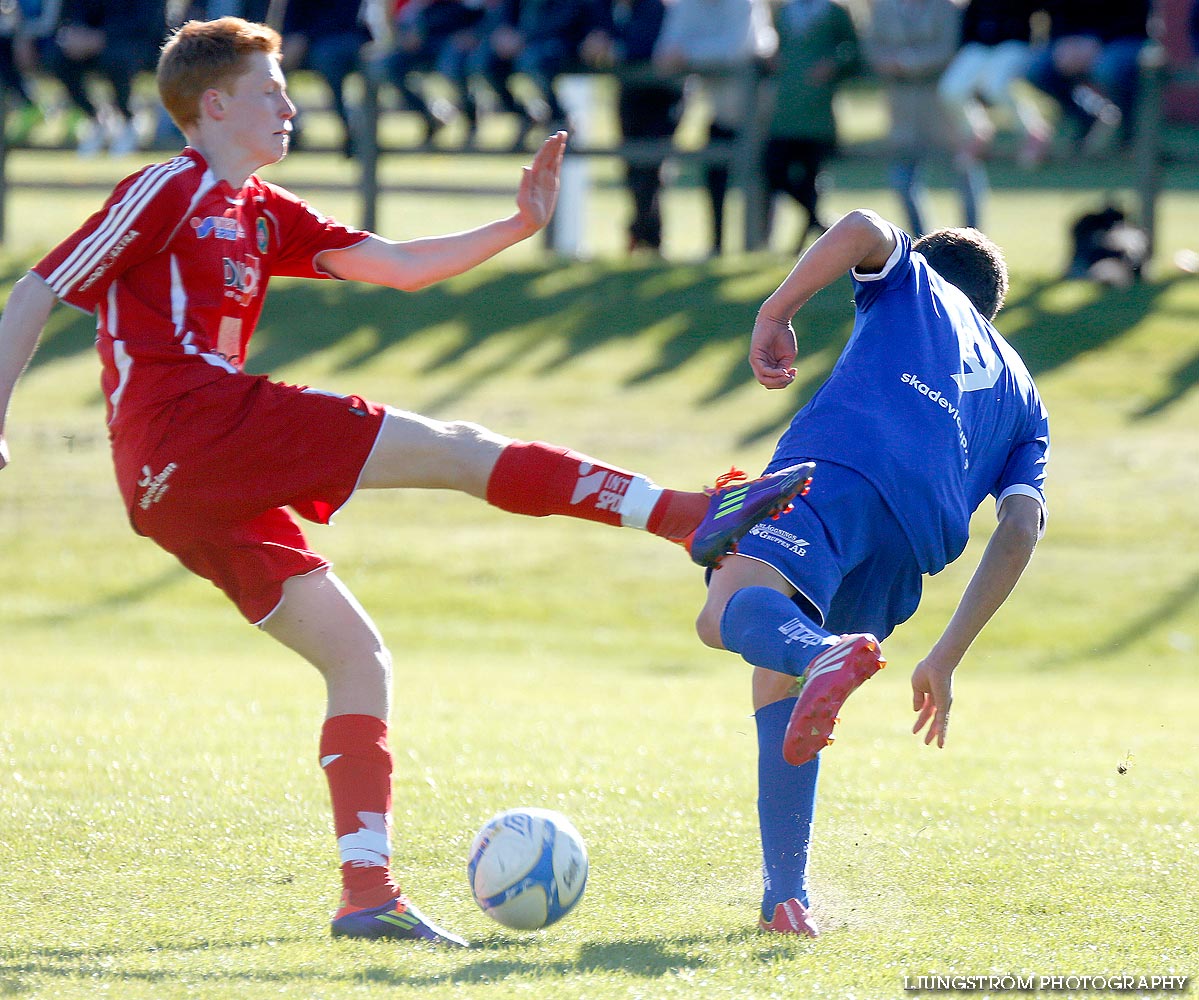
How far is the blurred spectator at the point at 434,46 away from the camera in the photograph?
46.8 ft

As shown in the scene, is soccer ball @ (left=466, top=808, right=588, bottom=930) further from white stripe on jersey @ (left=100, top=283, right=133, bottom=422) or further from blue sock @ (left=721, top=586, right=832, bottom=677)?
white stripe on jersey @ (left=100, top=283, right=133, bottom=422)

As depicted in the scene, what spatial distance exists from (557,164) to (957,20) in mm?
9035

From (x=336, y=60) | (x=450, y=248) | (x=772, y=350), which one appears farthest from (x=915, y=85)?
(x=772, y=350)

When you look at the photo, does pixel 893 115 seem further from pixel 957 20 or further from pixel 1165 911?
pixel 1165 911

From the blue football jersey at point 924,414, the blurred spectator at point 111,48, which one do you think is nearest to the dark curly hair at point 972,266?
the blue football jersey at point 924,414

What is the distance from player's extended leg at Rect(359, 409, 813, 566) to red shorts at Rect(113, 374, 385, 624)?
0.08 m

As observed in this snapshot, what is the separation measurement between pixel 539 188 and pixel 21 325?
152 centimetres

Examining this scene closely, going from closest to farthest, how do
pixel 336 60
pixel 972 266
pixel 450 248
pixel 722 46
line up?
1. pixel 972 266
2. pixel 450 248
3. pixel 722 46
4. pixel 336 60

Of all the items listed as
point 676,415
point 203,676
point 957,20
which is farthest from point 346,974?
point 957,20

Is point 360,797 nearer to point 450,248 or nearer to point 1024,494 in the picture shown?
point 450,248

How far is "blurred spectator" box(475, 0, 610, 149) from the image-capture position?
13.9 metres

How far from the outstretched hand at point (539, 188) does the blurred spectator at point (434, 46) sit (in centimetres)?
999

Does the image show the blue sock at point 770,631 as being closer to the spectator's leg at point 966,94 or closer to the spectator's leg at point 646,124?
the spectator's leg at point 966,94

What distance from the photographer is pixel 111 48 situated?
15.1 m
